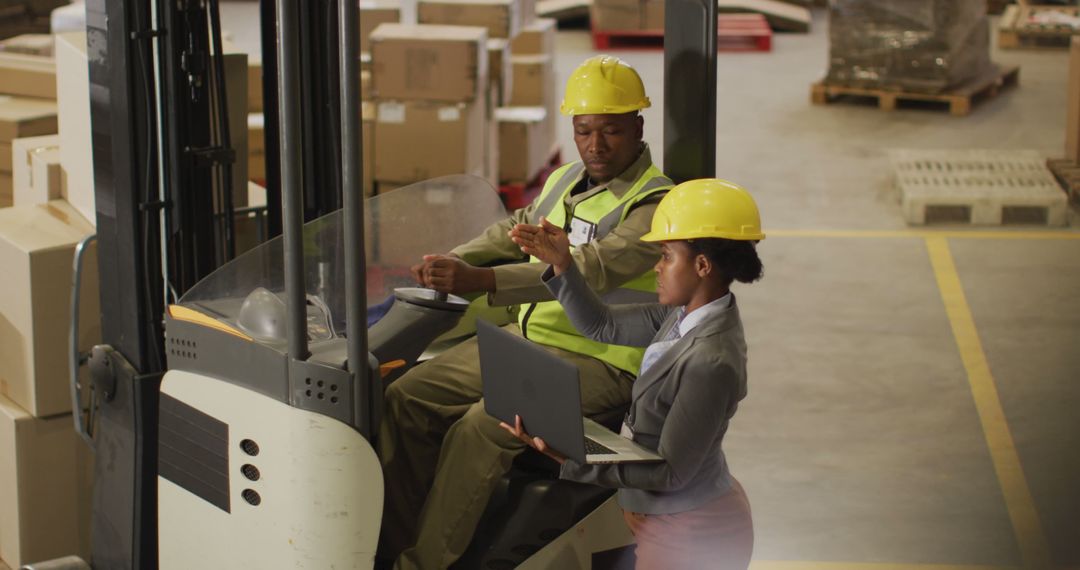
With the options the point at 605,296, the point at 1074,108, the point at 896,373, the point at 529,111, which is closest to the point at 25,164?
the point at 605,296

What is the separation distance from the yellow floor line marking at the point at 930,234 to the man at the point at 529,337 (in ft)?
18.7

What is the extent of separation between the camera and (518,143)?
10.1m

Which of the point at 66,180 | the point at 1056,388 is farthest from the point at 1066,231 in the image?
the point at 66,180

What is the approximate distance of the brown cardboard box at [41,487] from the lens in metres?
4.94

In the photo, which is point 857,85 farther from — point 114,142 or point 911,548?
point 114,142

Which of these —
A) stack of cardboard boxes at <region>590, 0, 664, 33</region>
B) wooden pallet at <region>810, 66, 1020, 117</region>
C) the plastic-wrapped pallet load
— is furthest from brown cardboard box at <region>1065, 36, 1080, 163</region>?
stack of cardboard boxes at <region>590, 0, 664, 33</region>

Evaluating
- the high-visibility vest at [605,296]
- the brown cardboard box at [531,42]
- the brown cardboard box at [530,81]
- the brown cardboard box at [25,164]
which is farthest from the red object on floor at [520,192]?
the high-visibility vest at [605,296]

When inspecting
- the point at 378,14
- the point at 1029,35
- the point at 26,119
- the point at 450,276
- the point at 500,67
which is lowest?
the point at 450,276

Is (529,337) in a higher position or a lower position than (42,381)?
higher

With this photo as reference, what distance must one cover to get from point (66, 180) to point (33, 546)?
1.42m

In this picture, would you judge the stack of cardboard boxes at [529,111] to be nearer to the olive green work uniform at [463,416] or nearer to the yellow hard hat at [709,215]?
the olive green work uniform at [463,416]

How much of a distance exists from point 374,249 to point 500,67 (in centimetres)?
600

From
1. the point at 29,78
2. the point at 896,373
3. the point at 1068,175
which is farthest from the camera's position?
the point at 1068,175

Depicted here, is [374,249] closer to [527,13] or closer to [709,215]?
[709,215]
